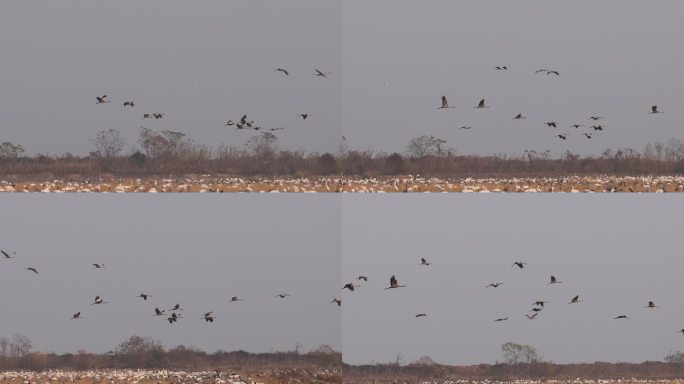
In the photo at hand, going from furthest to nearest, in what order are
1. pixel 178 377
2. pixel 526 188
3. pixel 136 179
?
pixel 136 179 < pixel 526 188 < pixel 178 377

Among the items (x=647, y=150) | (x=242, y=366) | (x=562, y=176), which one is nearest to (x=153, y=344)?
(x=242, y=366)

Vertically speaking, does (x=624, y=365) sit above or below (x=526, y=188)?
below

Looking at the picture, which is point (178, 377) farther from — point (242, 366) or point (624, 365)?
point (624, 365)

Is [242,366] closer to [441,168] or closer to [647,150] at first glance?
[441,168]

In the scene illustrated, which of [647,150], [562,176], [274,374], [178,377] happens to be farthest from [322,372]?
[647,150]

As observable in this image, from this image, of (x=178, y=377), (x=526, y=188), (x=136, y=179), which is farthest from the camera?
(x=136, y=179)

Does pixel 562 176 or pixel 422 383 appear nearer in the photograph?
pixel 422 383
